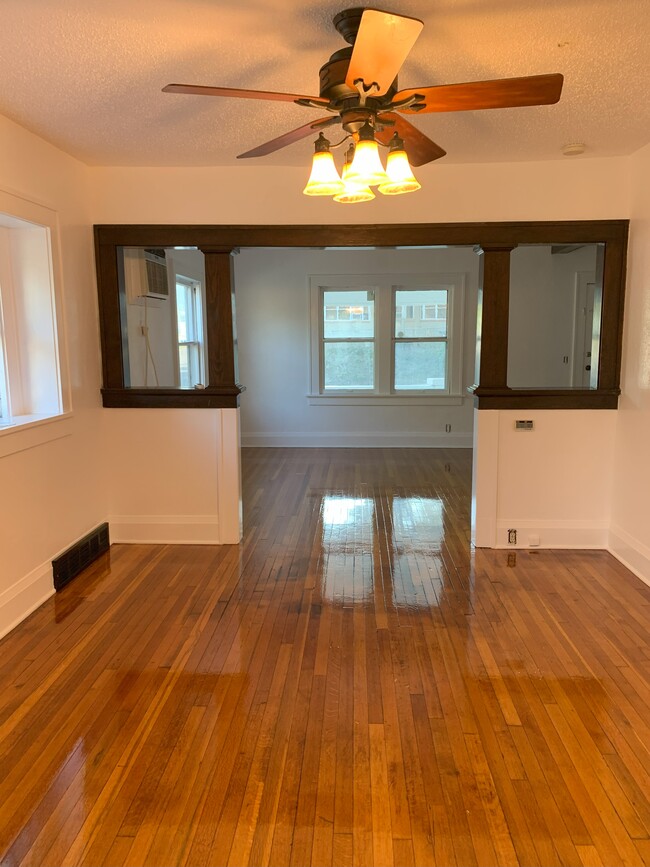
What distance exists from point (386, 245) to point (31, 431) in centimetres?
246

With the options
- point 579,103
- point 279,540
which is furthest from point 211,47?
point 279,540

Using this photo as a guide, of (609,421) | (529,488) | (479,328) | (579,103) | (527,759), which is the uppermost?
(579,103)

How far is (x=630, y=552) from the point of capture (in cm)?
390

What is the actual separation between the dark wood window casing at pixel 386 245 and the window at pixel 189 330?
83.7 inches

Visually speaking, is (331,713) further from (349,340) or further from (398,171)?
(349,340)

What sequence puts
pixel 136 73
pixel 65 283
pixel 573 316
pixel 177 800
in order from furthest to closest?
pixel 573 316 → pixel 65 283 → pixel 136 73 → pixel 177 800

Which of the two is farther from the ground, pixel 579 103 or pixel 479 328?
pixel 579 103

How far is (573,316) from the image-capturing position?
24.5 feet

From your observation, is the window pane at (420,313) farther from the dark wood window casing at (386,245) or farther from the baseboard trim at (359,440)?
the dark wood window casing at (386,245)

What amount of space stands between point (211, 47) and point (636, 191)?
109 inches

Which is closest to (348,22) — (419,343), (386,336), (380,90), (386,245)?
(380,90)

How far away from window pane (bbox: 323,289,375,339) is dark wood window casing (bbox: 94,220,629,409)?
392cm

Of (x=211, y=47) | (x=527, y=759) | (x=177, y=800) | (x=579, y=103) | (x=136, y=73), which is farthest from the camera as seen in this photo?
(x=579, y=103)

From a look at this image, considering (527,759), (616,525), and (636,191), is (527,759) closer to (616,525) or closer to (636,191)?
(616,525)
